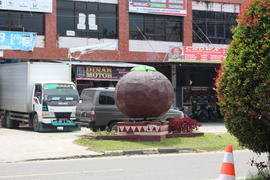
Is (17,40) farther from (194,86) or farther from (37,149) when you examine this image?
(194,86)

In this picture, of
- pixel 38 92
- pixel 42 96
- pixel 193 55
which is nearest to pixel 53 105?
pixel 42 96

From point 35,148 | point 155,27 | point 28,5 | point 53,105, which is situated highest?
point 28,5

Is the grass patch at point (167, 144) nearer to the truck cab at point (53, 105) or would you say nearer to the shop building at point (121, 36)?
the truck cab at point (53, 105)

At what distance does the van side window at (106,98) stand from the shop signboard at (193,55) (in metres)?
10.5

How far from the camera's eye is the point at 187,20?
115ft

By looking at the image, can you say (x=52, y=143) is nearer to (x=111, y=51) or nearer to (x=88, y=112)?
(x=88, y=112)

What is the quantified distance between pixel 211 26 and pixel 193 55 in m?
5.42

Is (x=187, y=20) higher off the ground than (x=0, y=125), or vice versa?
(x=187, y=20)

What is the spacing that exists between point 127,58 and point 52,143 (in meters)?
15.0

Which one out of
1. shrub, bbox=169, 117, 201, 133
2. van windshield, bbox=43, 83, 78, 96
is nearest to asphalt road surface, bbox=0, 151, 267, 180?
shrub, bbox=169, 117, 201, 133

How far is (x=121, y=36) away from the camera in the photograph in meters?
32.5

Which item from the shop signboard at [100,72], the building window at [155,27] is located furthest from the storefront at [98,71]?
the building window at [155,27]

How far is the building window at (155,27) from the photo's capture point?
33.3 m

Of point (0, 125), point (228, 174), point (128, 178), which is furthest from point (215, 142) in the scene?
point (0, 125)
